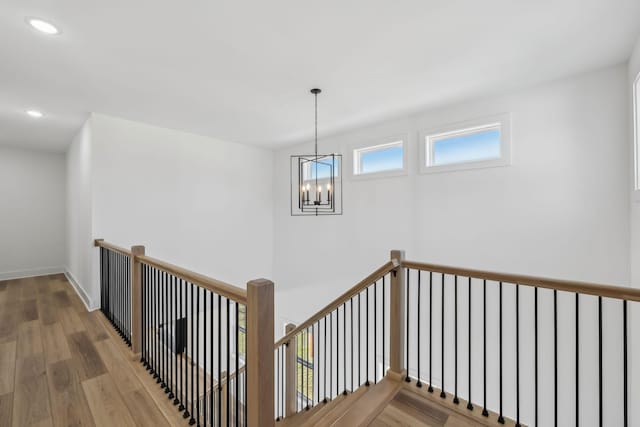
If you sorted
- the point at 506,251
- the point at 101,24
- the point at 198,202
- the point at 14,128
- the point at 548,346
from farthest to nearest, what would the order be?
the point at 198,202
the point at 14,128
the point at 506,251
the point at 548,346
the point at 101,24

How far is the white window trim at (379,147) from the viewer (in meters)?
4.10

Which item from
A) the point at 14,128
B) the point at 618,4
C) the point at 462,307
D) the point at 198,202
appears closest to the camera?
the point at 618,4

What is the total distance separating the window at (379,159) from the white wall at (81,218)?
388cm

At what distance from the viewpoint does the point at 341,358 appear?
502 cm

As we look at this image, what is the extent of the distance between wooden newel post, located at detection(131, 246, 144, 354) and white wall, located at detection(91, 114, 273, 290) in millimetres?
1949

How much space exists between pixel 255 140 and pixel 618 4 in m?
4.69

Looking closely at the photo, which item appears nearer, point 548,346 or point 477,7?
point 477,7

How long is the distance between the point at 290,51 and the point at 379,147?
2383 millimetres

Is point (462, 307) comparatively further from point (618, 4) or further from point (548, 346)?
point (618, 4)

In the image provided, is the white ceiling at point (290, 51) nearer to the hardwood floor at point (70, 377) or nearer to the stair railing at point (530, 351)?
the stair railing at point (530, 351)

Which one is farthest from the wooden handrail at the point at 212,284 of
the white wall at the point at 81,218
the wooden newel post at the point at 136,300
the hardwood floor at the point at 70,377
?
the white wall at the point at 81,218

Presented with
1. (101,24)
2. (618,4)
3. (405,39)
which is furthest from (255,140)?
(618,4)

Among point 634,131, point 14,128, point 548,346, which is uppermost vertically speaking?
point 14,128

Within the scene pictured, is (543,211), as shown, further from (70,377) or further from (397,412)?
(70,377)
